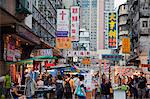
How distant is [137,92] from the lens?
86.2ft

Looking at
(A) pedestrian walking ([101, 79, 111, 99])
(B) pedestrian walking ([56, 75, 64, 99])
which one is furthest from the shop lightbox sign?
(A) pedestrian walking ([101, 79, 111, 99])

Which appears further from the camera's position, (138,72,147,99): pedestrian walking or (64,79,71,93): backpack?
(138,72,147,99): pedestrian walking

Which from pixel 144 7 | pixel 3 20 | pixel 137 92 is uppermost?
pixel 144 7

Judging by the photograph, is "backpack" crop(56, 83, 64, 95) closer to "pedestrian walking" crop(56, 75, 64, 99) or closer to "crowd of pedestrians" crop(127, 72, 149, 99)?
"pedestrian walking" crop(56, 75, 64, 99)

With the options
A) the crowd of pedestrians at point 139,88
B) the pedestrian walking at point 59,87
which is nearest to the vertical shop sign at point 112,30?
the crowd of pedestrians at point 139,88

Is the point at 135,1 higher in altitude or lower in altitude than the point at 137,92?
higher

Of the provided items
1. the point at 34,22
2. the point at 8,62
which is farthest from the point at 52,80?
the point at 34,22

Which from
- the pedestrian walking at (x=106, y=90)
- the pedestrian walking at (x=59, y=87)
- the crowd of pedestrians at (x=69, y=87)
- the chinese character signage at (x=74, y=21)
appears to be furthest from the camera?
the chinese character signage at (x=74, y=21)

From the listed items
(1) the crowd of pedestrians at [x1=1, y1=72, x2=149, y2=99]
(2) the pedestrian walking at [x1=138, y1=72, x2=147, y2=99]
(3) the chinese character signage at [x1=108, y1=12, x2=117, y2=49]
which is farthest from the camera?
(3) the chinese character signage at [x1=108, y1=12, x2=117, y2=49]

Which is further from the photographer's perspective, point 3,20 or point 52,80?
point 52,80

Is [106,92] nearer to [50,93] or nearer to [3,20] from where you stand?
[50,93]

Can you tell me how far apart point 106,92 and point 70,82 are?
2.39 m

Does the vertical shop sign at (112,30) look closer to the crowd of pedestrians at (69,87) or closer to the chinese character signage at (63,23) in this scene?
the chinese character signage at (63,23)

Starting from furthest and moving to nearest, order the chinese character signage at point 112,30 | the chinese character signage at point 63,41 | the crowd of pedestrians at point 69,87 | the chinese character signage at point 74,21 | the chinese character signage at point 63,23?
the chinese character signage at point 112,30
the chinese character signage at point 74,21
the chinese character signage at point 63,41
the chinese character signage at point 63,23
the crowd of pedestrians at point 69,87
